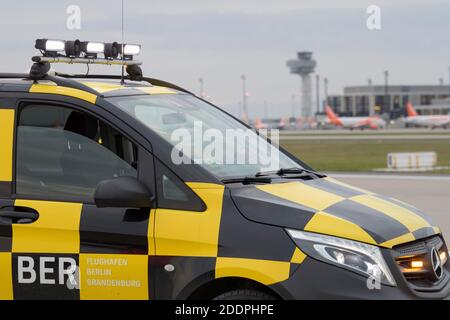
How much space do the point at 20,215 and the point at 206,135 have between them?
1141 millimetres

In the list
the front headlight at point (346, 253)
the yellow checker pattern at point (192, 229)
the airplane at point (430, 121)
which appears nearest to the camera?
the front headlight at point (346, 253)

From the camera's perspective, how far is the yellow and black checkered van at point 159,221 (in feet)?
13.5

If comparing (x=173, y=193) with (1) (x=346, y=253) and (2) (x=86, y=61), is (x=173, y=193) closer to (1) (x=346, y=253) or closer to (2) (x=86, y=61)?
(1) (x=346, y=253)

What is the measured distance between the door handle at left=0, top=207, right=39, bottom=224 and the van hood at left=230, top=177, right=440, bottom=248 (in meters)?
1.06

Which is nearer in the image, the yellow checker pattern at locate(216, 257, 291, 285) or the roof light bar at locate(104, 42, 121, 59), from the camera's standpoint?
the yellow checker pattern at locate(216, 257, 291, 285)

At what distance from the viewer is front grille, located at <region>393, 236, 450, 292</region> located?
424 centimetres

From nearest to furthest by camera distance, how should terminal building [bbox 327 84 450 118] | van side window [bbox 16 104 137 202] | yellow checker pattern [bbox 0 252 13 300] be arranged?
yellow checker pattern [bbox 0 252 13 300] → van side window [bbox 16 104 137 202] → terminal building [bbox 327 84 450 118]

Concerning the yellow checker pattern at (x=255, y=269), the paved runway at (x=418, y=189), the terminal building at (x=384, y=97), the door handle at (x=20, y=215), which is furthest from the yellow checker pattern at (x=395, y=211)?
the terminal building at (x=384, y=97)

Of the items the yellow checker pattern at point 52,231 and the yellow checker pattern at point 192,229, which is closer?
the yellow checker pattern at point 192,229

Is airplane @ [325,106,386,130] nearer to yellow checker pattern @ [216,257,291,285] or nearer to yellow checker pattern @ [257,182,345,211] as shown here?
yellow checker pattern @ [257,182,345,211]

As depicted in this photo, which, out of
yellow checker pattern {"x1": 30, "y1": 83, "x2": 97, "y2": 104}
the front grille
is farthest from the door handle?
the front grille

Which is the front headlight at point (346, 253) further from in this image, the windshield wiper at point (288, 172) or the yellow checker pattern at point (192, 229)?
the windshield wiper at point (288, 172)

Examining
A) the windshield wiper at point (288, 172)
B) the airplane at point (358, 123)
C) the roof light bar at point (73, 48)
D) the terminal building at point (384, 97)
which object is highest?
the roof light bar at point (73, 48)

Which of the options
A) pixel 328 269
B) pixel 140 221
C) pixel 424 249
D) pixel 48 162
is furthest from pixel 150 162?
pixel 424 249
